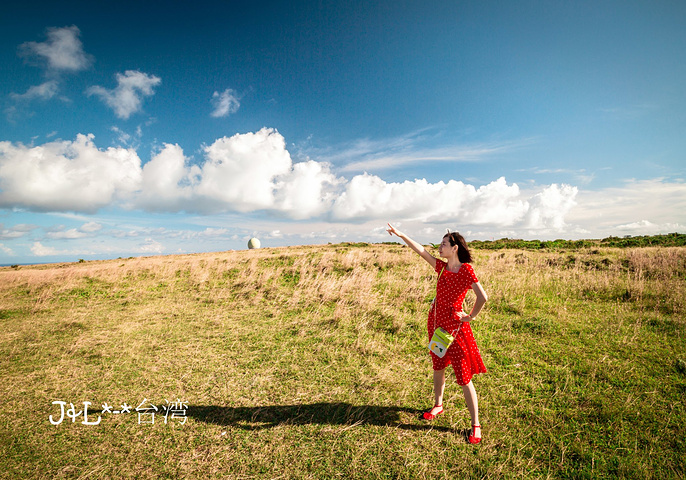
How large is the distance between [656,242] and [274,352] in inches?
1436

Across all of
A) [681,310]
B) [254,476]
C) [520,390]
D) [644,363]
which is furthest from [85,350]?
Result: [681,310]

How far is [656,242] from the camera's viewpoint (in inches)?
1037

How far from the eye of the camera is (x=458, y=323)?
3.65 meters

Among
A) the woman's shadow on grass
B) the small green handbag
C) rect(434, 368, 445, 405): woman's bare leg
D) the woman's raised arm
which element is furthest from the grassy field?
the woman's raised arm

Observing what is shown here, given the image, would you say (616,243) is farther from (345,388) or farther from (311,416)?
(311,416)

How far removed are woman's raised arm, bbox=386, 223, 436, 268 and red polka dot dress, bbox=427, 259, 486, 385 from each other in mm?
254

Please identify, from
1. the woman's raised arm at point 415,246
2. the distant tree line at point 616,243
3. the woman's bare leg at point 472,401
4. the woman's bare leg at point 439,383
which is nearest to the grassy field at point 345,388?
the woman's bare leg at point 472,401

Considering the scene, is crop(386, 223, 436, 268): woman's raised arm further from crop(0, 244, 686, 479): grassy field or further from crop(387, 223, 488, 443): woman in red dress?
crop(0, 244, 686, 479): grassy field

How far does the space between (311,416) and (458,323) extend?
8.64ft

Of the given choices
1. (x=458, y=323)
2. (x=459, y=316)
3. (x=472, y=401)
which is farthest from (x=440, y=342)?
(x=472, y=401)

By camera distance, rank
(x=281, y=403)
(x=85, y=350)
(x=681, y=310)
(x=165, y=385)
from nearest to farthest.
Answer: (x=281, y=403) < (x=165, y=385) < (x=85, y=350) < (x=681, y=310)

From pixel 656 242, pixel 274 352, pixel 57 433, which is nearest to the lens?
pixel 57 433

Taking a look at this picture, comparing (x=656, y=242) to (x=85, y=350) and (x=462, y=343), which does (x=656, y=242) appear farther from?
(x=85, y=350)

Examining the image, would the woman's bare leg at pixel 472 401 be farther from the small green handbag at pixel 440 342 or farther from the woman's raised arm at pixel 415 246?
the woman's raised arm at pixel 415 246
